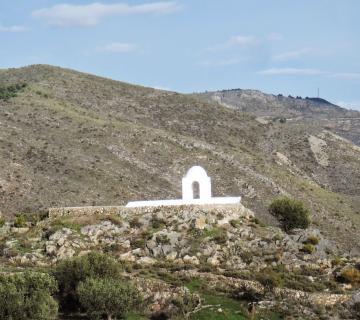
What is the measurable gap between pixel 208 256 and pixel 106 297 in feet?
30.0

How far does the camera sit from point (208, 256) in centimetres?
4575

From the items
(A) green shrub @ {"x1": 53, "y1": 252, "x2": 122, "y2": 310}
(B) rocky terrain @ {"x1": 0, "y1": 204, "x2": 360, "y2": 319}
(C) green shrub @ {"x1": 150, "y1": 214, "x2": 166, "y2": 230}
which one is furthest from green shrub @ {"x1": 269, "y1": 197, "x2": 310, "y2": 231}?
Result: (A) green shrub @ {"x1": 53, "y1": 252, "x2": 122, "y2": 310}

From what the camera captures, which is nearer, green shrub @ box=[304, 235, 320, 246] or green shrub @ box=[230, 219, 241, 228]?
green shrub @ box=[304, 235, 320, 246]

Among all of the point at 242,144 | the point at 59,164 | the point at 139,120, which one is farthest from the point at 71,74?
the point at 59,164

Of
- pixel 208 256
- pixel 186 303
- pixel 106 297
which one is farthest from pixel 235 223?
pixel 106 297

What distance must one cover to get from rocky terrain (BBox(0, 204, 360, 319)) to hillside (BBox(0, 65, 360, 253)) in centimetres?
1821

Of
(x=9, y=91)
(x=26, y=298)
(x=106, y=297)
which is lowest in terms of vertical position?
(x=106, y=297)

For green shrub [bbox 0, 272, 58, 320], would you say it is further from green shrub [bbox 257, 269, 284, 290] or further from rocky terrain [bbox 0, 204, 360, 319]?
green shrub [bbox 257, 269, 284, 290]

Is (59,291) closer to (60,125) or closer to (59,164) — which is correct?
(59,164)

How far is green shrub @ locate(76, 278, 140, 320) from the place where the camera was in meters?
38.2

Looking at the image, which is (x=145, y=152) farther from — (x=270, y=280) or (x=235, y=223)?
(x=270, y=280)

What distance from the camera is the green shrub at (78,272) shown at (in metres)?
40.5

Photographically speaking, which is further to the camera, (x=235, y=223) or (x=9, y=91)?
(x=9, y=91)

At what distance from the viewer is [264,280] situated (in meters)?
42.4
